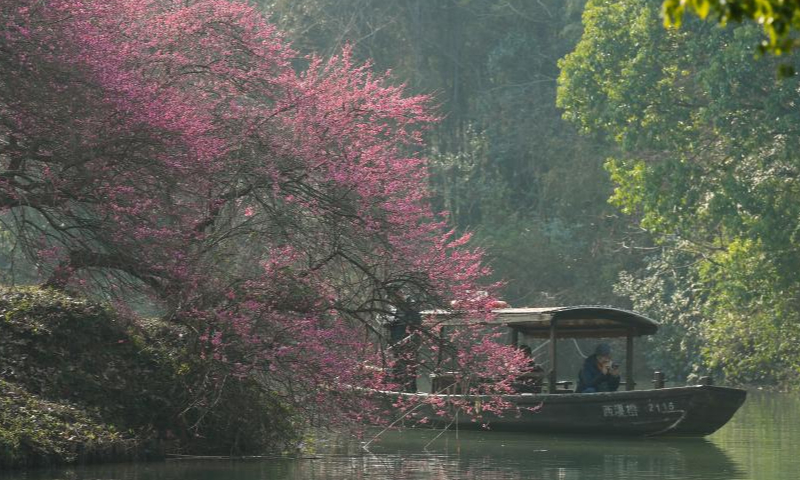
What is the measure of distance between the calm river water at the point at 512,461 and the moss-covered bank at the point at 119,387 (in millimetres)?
414

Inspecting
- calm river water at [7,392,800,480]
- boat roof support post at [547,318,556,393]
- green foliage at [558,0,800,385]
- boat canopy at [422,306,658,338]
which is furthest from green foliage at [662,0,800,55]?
green foliage at [558,0,800,385]

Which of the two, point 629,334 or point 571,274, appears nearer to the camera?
point 629,334

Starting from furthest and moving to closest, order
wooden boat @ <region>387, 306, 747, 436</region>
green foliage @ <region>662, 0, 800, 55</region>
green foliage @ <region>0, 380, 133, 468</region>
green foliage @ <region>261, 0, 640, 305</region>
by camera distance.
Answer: green foliage @ <region>261, 0, 640, 305</region> < wooden boat @ <region>387, 306, 747, 436</region> < green foliage @ <region>0, 380, 133, 468</region> < green foliage @ <region>662, 0, 800, 55</region>

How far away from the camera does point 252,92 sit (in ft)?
68.8

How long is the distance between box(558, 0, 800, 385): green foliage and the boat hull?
10016 millimetres

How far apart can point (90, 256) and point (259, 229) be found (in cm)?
221

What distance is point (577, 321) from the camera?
25.4 m

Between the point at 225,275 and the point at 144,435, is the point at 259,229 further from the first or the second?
the point at 144,435

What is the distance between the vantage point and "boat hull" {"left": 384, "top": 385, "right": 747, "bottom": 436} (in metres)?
22.8

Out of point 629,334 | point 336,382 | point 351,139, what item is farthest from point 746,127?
point 336,382

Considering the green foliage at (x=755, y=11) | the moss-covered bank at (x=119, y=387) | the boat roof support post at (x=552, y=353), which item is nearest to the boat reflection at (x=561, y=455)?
the boat roof support post at (x=552, y=353)

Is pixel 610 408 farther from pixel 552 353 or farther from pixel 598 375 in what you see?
pixel 552 353

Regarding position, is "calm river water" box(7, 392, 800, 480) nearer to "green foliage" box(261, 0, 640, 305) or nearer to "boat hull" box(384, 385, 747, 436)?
"boat hull" box(384, 385, 747, 436)

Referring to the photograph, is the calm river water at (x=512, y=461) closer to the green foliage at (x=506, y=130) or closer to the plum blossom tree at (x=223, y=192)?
the plum blossom tree at (x=223, y=192)
